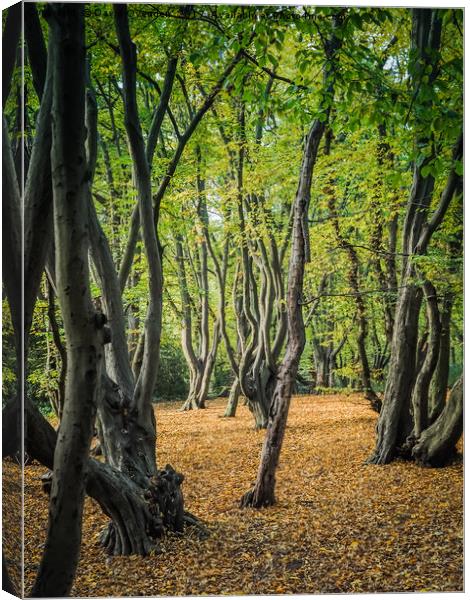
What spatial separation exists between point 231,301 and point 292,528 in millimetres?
2510

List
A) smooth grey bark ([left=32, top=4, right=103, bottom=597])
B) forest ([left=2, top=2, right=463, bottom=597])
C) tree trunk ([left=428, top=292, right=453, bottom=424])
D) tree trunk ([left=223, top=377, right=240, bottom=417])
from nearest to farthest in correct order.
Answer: smooth grey bark ([left=32, top=4, right=103, bottom=597])
forest ([left=2, top=2, right=463, bottom=597])
tree trunk ([left=428, top=292, right=453, bottom=424])
tree trunk ([left=223, top=377, right=240, bottom=417])

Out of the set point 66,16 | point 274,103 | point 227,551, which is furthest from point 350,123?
point 227,551

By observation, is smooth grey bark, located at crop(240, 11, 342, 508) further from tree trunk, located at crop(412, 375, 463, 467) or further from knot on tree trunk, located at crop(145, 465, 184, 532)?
tree trunk, located at crop(412, 375, 463, 467)

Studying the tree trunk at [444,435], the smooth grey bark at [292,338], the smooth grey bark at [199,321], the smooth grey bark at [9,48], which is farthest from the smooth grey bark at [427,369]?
the smooth grey bark at [9,48]

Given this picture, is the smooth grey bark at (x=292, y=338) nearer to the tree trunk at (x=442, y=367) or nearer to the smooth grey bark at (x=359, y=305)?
the smooth grey bark at (x=359, y=305)

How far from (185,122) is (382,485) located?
3001mm

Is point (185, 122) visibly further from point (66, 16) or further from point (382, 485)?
point (382, 485)

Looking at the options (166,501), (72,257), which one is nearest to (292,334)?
(166,501)

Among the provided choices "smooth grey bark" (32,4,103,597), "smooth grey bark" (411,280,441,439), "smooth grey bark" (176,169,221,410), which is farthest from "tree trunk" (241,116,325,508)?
"smooth grey bark" (32,4,103,597)

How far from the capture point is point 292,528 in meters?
3.56

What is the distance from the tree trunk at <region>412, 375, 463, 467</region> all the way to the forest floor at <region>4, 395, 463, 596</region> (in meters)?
0.13

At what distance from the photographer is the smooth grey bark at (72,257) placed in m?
2.35

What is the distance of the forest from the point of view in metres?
2.73

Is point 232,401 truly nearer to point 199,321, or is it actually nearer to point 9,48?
point 199,321
